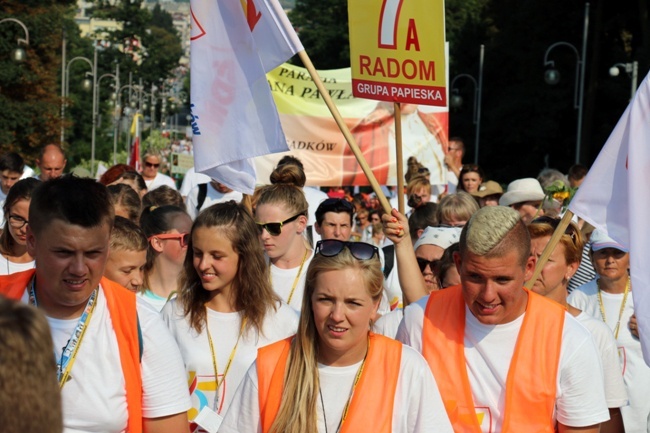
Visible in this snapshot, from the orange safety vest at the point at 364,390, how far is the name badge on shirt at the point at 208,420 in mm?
707

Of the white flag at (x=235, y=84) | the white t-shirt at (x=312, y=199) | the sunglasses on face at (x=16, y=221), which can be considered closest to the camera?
the white flag at (x=235, y=84)

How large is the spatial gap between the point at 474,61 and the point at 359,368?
56.3 meters

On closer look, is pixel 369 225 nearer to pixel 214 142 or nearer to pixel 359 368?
pixel 214 142

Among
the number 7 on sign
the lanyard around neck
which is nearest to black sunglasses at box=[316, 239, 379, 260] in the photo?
the lanyard around neck

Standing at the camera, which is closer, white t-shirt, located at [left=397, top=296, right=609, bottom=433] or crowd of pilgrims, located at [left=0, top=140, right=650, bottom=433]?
crowd of pilgrims, located at [left=0, top=140, right=650, bottom=433]

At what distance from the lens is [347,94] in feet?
46.1

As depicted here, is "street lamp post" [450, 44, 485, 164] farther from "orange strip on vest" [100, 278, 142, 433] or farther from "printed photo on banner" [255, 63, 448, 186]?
"orange strip on vest" [100, 278, 142, 433]

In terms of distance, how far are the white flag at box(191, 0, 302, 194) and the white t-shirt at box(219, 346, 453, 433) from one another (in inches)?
94.6

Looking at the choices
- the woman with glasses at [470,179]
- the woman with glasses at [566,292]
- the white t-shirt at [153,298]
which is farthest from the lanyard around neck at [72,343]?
the woman with glasses at [470,179]

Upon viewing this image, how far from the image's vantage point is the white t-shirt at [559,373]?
4.41 m

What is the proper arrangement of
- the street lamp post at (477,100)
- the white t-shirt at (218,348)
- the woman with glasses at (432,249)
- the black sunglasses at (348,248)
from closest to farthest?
the black sunglasses at (348,248)
the white t-shirt at (218,348)
the woman with glasses at (432,249)
the street lamp post at (477,100)

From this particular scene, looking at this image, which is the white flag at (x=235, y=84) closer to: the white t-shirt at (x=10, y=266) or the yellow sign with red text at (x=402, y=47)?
the yellow sign with red text at (x=402, y=47)

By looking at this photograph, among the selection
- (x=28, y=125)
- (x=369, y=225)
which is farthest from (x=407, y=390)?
(x=28, y=125)

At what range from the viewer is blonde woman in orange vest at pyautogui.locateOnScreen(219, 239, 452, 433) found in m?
4.00
